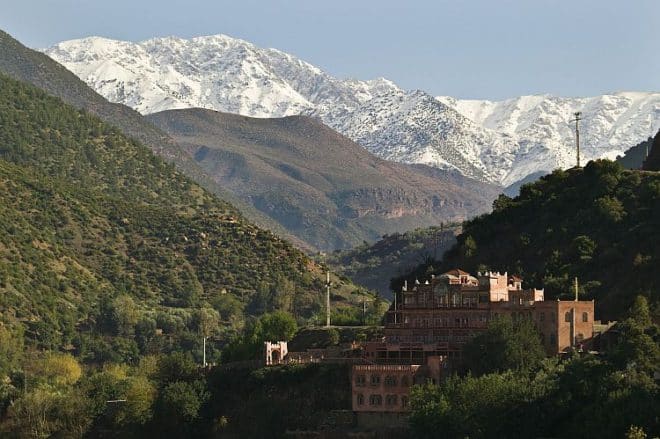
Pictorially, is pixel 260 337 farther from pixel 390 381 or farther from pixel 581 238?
pixel 390 381

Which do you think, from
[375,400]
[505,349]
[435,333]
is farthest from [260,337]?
[505,349]

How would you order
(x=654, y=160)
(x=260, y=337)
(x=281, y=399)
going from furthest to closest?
(x=654, y=160)
(x=260, y=337)
(x=281, y=399)

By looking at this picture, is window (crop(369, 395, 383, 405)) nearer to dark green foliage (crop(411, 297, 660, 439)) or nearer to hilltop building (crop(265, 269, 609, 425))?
hilltop building (crop(265, 269, 609, 425))

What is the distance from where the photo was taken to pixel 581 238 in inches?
5773

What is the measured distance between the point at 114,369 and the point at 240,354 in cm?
2417

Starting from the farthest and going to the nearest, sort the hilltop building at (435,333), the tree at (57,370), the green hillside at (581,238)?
the tree at (57,370) < the green hillside at (581,238) < the hilltop building at (435,333)

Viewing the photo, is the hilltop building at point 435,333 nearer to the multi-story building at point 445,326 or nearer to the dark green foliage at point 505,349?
the multi-story building at point 445,326

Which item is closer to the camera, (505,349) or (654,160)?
(505,349)

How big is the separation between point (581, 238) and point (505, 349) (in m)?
28.4

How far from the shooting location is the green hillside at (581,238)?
138 meters

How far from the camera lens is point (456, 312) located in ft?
424

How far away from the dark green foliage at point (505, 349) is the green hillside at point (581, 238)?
12774 mm

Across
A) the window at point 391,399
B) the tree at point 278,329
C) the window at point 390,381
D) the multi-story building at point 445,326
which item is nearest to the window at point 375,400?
the multi-story building at point 445,326

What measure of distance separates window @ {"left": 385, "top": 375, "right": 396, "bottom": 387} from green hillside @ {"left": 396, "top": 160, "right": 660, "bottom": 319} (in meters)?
17.5
